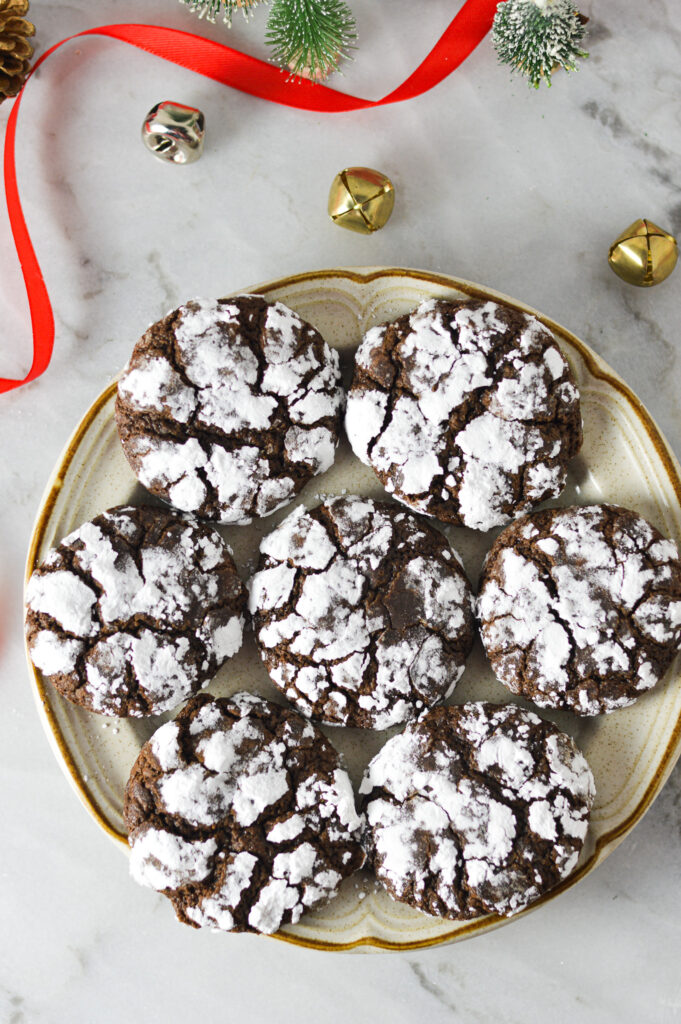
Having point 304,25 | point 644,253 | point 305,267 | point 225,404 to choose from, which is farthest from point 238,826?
point 304,25

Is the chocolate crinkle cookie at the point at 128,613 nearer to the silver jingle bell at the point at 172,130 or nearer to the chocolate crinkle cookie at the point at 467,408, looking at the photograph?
the chocolate crinkle cookie at the point at 467,408

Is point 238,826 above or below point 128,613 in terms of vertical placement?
below

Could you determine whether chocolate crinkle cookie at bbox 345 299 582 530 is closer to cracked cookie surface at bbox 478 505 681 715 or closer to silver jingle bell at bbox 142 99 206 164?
cracked cookie surface at bbox 478 505 681 715

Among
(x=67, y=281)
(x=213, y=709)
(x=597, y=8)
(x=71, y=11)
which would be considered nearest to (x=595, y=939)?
(x=213, y=709)


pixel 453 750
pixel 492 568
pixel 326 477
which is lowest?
pixel 453 750

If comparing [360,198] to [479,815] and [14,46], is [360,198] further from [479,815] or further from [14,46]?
[479,815]

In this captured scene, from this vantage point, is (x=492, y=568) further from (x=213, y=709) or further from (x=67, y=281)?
(x=67, y=281)
